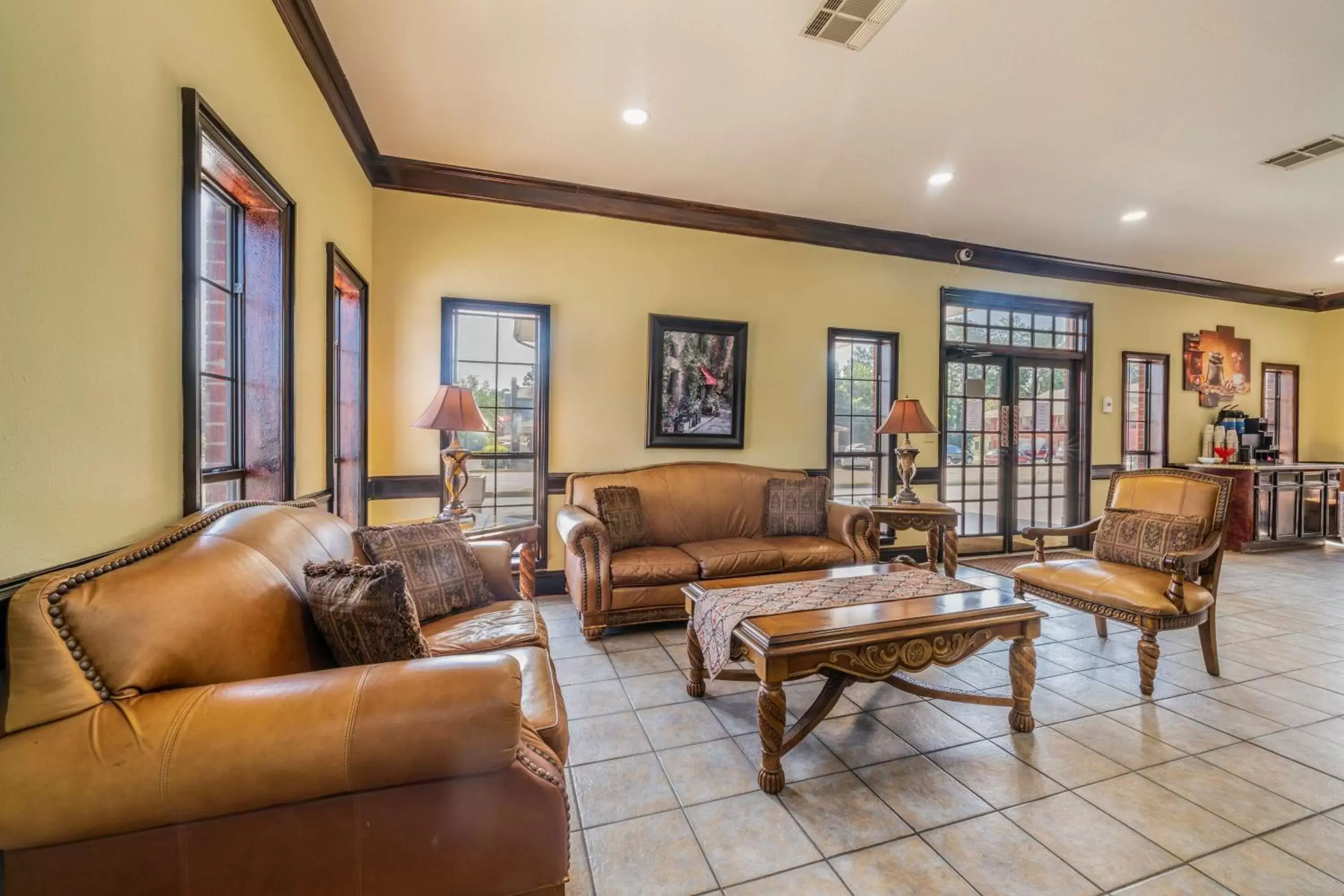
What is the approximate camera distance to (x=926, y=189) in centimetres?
405

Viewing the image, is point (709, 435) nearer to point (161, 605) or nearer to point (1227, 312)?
point (161, 605)

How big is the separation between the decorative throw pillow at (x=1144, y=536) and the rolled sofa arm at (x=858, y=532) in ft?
3.98

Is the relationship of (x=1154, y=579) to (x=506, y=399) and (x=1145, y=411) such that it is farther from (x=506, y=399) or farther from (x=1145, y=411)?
(x=1145, y=411)

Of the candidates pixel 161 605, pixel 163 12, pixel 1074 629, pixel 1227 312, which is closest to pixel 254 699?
pixel 161 605

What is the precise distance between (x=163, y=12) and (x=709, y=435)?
11.7 ft

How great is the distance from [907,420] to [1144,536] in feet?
5.34

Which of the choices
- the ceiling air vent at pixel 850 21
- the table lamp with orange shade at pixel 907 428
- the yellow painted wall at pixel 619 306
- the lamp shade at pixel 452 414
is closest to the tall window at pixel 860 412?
the yellow painted wall at pixel 619 306

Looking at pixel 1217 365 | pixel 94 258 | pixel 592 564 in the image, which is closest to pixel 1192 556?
pixel 592 564

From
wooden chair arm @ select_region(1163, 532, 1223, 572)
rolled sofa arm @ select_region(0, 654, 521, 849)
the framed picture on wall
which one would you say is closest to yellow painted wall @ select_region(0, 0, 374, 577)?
rolled sofa arm @ select_region(0, 654, 521, 849)

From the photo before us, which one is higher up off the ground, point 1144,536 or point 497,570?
point 1144,536

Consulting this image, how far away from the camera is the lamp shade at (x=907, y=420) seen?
4.30 metres

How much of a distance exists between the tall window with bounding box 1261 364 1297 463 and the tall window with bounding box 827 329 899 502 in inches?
209

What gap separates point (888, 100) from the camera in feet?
9.66

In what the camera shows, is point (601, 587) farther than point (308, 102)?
Yes
